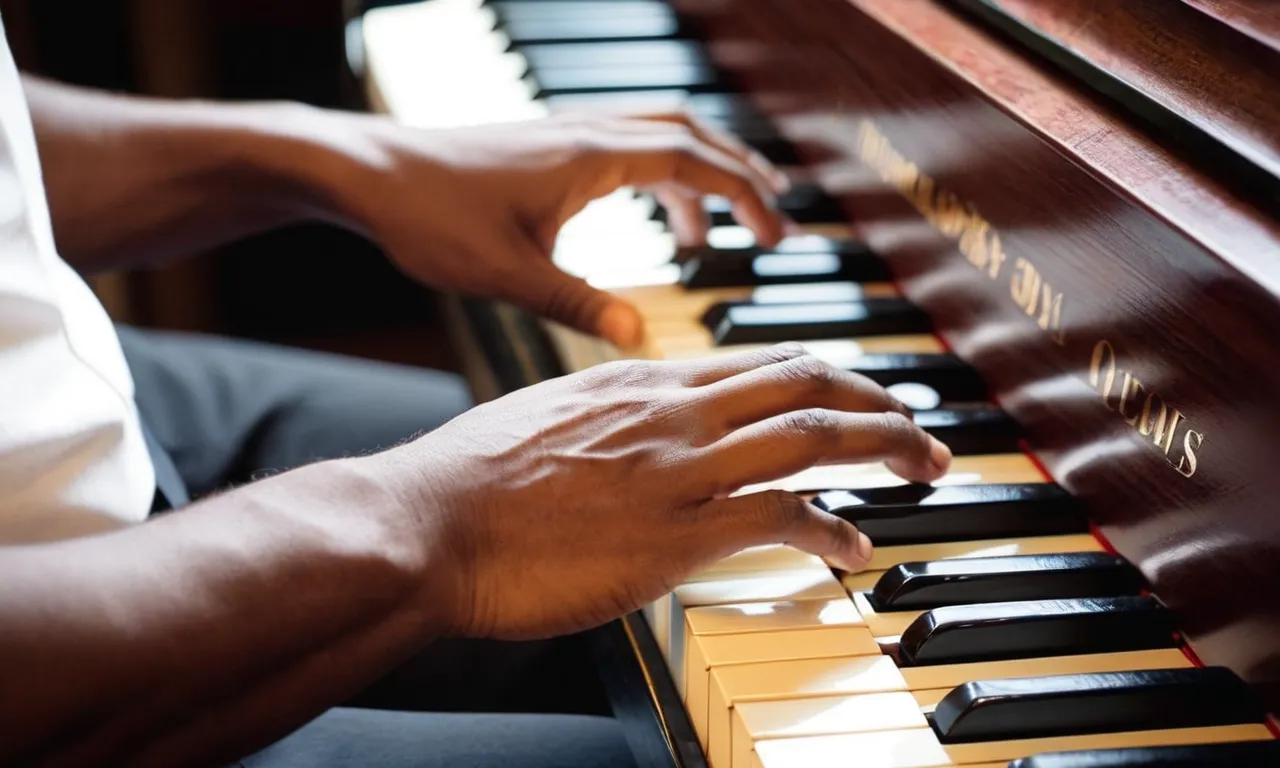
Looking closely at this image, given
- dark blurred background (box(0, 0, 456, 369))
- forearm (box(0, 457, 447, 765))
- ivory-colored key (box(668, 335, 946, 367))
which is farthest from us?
dark blurred background (box(0, 0, 456, 369))

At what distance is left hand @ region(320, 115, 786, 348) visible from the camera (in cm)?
119

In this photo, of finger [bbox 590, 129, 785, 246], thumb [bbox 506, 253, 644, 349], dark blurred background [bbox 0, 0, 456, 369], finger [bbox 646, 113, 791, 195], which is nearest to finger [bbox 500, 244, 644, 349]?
thumb [bbox 506, 253, 644, 349]

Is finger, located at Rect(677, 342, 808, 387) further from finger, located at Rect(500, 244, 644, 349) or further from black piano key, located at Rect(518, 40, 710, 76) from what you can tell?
black piano key, located at Rect(518, 40, 710, 76)

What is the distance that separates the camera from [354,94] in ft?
6.01

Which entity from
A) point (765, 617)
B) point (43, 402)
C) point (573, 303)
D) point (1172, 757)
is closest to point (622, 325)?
point (573, 303)

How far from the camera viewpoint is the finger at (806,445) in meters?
0.84

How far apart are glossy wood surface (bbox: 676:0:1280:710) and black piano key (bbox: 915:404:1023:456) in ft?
0.06

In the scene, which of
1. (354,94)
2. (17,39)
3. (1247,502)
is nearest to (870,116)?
(1247,502)

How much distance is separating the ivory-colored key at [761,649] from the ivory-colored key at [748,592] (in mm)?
33

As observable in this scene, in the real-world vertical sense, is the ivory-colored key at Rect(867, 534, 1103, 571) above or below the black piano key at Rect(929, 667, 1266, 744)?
above

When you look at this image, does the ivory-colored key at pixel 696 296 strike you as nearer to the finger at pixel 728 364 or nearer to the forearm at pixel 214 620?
the finger at pixel 728 364

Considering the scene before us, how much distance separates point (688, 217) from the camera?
1.28m

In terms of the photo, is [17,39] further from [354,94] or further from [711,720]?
[711,720]

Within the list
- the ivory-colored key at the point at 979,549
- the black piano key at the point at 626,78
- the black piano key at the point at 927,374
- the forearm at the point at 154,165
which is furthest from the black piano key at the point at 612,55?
the ivory-colored key at the point at 979,549
